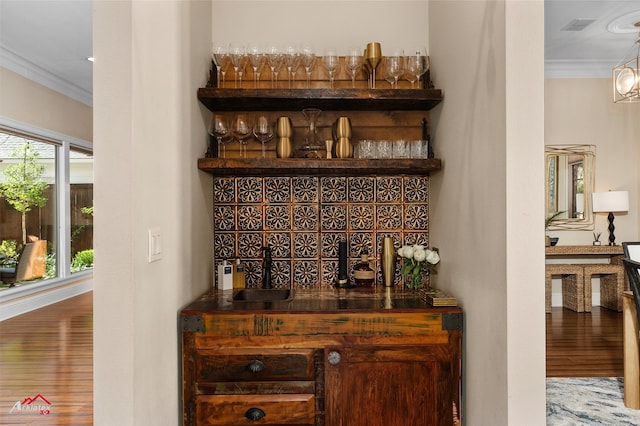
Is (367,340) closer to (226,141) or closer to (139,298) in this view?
(139,298)

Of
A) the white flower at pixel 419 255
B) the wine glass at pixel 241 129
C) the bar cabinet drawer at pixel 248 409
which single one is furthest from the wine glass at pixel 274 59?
the bar cabinet drawer at pixel 248 409

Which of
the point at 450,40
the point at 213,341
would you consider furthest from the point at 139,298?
the point at 450,40

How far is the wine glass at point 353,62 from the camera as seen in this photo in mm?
2582

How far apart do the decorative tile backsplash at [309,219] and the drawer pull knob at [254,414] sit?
830 mm

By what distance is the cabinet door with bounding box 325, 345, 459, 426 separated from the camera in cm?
201

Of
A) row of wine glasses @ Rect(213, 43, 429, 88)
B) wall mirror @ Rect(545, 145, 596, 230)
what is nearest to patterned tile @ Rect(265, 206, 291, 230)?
row of wine glasses @ Rect(213, 43, 429, 88)

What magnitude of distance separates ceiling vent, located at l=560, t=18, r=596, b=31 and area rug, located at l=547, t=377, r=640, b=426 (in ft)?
10.7

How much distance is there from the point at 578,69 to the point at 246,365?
18.4ft

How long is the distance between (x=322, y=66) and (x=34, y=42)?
3.82 meters

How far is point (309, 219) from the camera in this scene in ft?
8.89

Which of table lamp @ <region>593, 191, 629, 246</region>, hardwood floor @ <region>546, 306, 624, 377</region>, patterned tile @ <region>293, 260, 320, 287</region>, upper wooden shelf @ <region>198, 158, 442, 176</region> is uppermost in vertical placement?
upper wooden shelf @ <region>198, 158, 442, 176</region>

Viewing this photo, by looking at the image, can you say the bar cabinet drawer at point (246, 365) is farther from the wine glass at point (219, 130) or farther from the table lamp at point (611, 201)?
the table lamp at point (611, 201)

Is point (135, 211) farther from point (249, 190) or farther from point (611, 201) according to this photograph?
point (611, 201)

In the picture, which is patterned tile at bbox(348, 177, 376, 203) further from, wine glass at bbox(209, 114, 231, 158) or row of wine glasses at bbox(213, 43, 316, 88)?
wine glass at bbox(209, 114, 231, 158)
